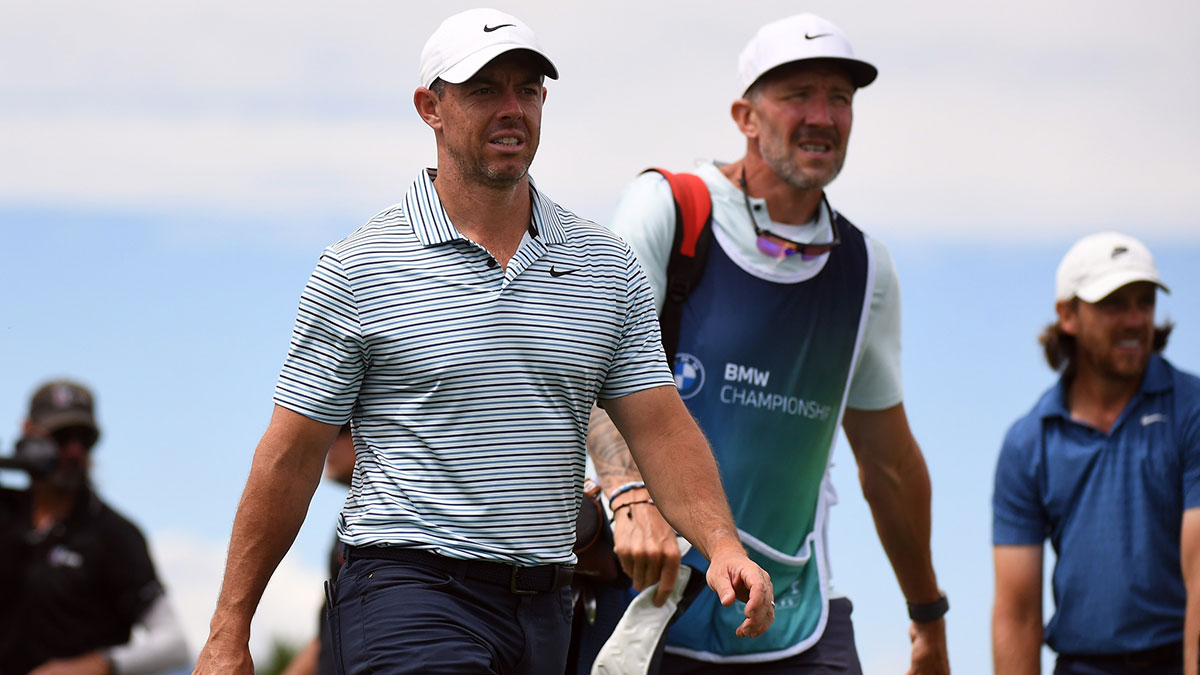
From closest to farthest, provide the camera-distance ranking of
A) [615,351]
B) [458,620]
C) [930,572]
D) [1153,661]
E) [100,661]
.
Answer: [458,620] → [615,351] → [930,572] → [1153,661] → [100,661]

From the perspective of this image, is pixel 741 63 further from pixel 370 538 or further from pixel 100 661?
pixel 100 661

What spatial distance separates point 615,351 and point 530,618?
0.68 m

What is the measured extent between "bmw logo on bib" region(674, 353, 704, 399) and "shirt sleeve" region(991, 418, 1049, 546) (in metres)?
2.40

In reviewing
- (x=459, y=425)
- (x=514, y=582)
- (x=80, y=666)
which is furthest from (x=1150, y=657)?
(x=80, y=666)

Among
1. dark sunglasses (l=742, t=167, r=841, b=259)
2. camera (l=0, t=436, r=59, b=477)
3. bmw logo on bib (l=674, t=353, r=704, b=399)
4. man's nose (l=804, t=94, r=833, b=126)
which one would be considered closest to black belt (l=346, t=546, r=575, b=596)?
bmw logo on bib (l=674, t=353, r=704, b=399)

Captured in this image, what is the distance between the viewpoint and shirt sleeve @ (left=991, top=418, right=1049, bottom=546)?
7.37m

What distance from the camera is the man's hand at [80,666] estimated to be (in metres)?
7.78

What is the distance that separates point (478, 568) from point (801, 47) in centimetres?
245

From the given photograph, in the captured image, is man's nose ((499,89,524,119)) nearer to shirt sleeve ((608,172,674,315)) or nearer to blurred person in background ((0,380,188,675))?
shirt sleeve ((608,172,674,315))

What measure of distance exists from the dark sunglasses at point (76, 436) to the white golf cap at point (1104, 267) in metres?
4.56

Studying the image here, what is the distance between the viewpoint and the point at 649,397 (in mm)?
4434

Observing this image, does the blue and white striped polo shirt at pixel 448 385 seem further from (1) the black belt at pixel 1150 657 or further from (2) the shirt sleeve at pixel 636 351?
(1) the black belt at pixel 1150 657

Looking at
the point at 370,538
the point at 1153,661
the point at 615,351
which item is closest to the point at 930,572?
the point at 1153,661

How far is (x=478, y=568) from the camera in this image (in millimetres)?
4082
